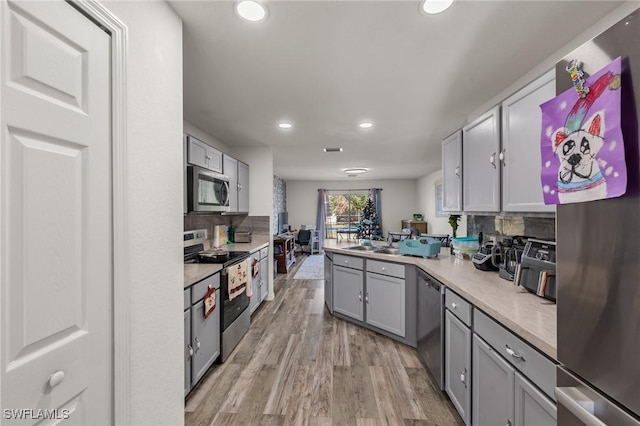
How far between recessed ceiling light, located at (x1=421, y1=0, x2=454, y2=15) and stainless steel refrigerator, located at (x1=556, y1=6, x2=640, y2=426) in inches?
30.0

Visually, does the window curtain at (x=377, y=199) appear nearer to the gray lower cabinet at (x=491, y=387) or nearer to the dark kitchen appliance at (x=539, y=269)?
the dark kitchen appliance at (x=539, y=269)

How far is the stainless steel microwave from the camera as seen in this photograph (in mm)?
2430

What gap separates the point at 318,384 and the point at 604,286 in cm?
196

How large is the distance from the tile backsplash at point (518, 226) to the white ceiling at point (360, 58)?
3.61 ft

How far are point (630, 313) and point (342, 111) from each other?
2505 mm

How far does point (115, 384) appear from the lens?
98cm

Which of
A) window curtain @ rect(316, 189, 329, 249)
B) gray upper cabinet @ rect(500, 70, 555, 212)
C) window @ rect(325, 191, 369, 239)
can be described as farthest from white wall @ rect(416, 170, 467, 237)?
gray upper cabinet @ rect(500, 70, 555, 212)

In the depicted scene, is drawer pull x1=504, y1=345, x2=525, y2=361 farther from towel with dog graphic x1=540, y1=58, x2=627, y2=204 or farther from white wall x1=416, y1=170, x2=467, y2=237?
white wall x1=416, y1=170, x2=467, y2=237

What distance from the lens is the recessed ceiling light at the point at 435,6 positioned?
4.21ft

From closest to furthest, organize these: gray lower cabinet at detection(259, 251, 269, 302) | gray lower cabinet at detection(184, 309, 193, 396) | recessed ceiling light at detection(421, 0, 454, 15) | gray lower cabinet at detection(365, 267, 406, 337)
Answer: recessed ceiling light at detection(421, 0, 454, 15), gray lower cabinet at detection(184, 309, 193, 396), gray lower cabinet at detection(365, 267, 406, 337), gray lower cabinet at detection(259, 251, 269, 302)

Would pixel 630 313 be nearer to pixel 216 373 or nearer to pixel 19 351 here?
pixel 19 351

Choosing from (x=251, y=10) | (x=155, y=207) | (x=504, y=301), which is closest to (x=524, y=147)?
(x=504, y=301)

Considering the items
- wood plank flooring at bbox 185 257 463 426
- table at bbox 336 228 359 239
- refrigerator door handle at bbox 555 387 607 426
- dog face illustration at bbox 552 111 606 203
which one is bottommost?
wood plank flooring at bbox 185 257 463 426

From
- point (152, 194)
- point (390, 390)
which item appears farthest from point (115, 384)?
point (390, 390)
